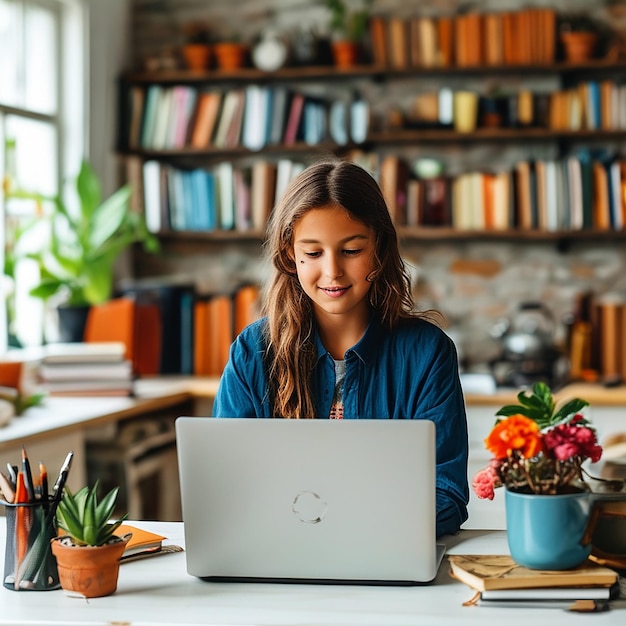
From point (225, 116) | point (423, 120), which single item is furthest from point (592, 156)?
point (225, 116)

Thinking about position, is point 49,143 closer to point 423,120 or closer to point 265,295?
point 423,120

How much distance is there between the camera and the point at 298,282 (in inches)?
79.4

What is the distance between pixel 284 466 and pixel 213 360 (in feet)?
9.57

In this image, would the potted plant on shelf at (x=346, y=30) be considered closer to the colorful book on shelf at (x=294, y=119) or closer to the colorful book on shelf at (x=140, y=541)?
the colorful book on shelf at (x=294, y=119)

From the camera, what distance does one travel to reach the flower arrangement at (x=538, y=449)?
1.39 m

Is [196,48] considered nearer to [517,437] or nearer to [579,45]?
[579,45]

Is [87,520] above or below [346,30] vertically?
below

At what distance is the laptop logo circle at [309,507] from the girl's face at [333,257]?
501mm

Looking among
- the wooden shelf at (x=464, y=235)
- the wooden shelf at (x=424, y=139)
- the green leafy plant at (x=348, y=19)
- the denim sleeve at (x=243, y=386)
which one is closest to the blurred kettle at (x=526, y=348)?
the wooden shelf at (x=464, y=235)

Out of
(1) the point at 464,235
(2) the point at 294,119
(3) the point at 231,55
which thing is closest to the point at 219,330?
(2) the point at 294,119

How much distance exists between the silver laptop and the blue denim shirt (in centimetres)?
47

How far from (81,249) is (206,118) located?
0.84 m

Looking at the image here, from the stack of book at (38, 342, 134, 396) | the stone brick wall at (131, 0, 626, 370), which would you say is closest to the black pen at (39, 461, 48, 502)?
the stack of book at (38, 342, 134, 396)

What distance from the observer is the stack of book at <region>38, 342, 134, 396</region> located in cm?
356
